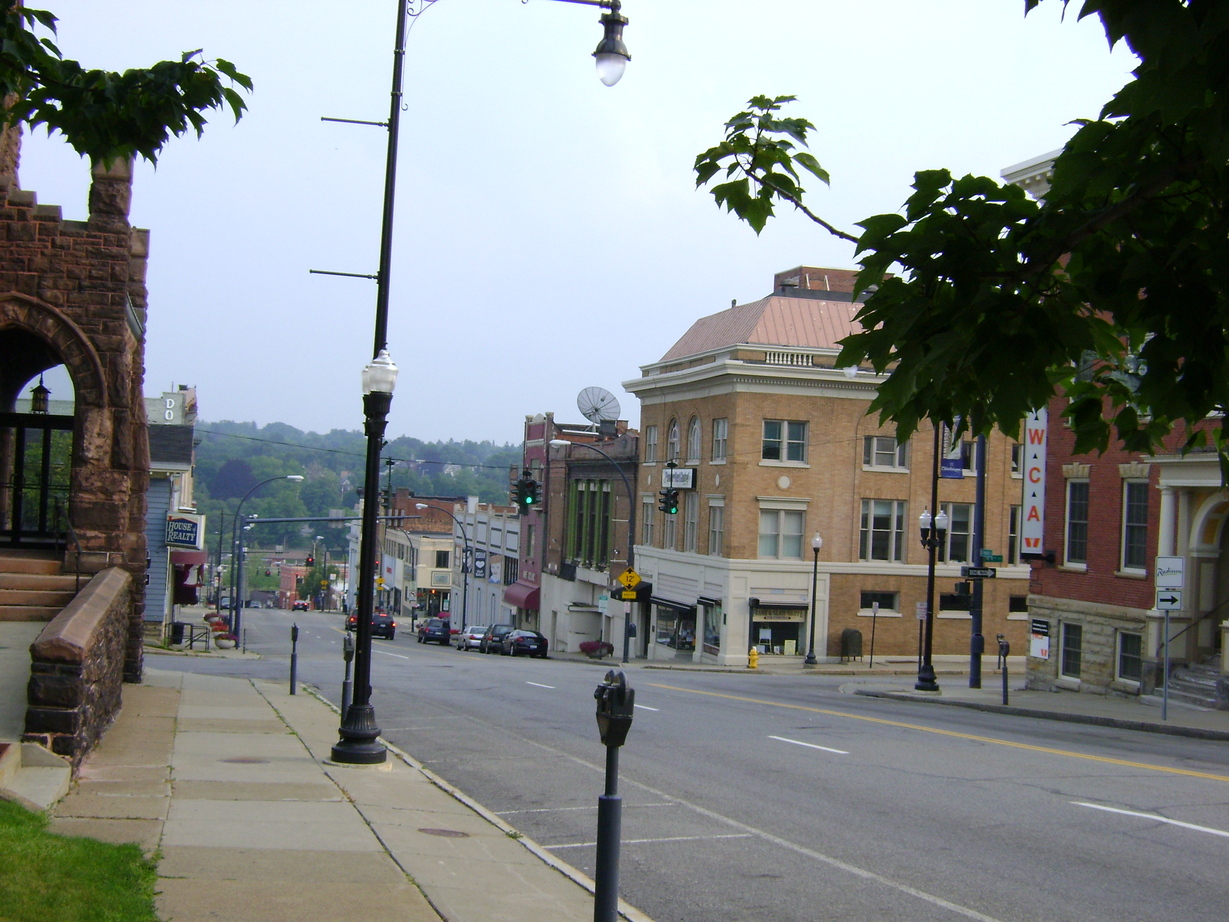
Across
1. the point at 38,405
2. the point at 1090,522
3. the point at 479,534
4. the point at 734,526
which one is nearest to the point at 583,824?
the point at 38,405

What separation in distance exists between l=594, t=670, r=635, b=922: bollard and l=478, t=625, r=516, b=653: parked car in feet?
144

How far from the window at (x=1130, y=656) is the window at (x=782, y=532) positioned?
60.6ft

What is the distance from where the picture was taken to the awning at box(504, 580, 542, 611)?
6744 cm

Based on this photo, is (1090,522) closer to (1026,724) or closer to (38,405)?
(1026,724)

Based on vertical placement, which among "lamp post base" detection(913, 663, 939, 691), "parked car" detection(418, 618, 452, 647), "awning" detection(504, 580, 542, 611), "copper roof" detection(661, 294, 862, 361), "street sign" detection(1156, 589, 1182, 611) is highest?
"copper roof" detection(661, 294, 862, 361)

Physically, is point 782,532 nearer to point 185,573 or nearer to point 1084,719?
point 1084,719

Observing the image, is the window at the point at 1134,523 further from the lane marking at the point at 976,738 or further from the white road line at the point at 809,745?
the white road line at the point at 809,745

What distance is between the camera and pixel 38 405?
67.0 feet

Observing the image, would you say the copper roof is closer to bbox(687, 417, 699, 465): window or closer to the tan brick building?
the tan brick building

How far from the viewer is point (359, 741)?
1306 centimetres

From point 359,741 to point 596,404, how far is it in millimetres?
49103

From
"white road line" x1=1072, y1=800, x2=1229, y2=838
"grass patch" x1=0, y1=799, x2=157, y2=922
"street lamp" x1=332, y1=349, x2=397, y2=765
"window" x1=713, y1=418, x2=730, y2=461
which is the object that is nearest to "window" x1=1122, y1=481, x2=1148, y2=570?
"white road line" x1=1072, y1=800, x2=1229, y2=838

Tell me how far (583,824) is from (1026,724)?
46.9ft

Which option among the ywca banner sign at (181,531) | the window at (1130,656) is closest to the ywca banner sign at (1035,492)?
the window at (1130,656)
